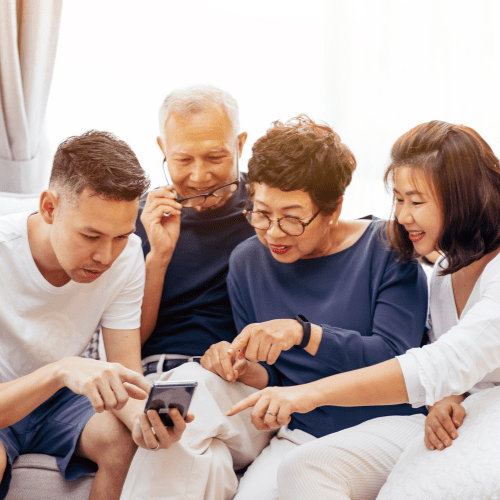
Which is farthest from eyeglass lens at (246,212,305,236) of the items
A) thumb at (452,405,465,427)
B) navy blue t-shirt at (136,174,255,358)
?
thumb at (452,405,465,427)

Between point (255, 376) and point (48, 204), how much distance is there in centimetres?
71

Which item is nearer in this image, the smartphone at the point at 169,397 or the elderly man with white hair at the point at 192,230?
the smartphone at the point at 169,397

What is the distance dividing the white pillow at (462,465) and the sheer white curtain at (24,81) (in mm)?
2179

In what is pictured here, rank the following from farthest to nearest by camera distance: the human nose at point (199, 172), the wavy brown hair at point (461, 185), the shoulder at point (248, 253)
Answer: the human nose at point (199, 172)
the shoulder at point (248, 253)
the wavy brown hair at point (461, 185)

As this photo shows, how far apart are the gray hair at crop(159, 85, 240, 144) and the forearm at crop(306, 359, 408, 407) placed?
96 centimetres

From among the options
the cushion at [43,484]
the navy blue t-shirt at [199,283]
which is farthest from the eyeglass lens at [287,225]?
the cushion at [43,484]

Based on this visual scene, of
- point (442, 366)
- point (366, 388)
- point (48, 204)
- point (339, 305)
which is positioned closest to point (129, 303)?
point (48, 204)

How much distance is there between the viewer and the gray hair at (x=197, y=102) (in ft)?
5.57

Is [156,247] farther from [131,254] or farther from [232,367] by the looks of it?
[232,367]

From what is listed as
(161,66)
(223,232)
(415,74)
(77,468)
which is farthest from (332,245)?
(161,66)

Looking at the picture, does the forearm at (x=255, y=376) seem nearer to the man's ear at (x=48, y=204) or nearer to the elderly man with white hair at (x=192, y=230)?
the elderly man with white hair at (x=192, y=230)

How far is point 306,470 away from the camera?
112 centimetres

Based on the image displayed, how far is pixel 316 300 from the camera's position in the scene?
1444mm

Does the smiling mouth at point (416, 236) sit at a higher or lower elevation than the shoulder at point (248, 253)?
higher
